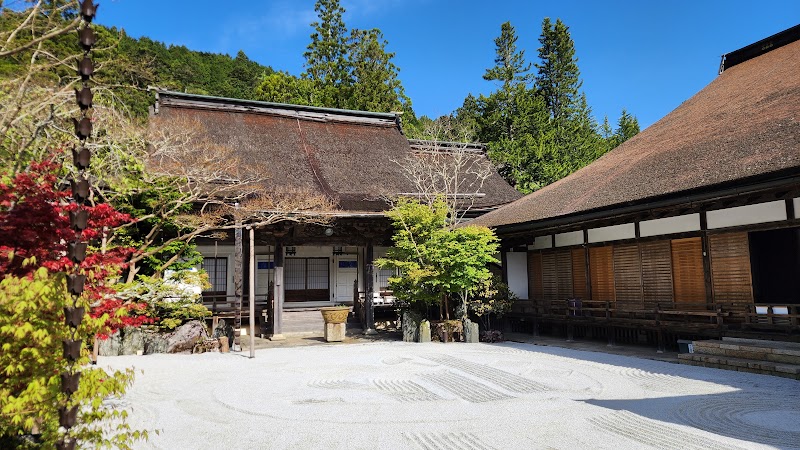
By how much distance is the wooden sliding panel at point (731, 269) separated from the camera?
841 cm

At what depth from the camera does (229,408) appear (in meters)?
5.82

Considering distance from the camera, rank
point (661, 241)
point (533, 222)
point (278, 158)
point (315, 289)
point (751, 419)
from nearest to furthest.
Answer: point (751, 419) → point (661, 241) → point (533, 222) → point (278, 158) → point (315, 289)

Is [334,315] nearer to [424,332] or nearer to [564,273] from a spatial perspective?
[424,332]

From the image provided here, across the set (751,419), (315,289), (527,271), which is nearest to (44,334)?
(751,419)

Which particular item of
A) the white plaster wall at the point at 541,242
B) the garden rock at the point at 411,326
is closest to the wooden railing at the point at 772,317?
the white plaster wall at the point at 541,242

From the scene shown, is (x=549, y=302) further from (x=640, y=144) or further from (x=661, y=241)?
(x=640, y=144)

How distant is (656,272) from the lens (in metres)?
10.1

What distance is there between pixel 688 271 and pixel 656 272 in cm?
70

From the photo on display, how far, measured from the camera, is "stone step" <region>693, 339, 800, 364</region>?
6.91 metres

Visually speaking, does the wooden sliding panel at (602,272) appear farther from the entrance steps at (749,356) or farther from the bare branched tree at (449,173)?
the bare branched tree at (449,173)

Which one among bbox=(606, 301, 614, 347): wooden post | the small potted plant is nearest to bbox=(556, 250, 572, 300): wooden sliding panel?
bbox=(606, 301, 614, 347): wooden post

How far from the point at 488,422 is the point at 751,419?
2553 millimetres

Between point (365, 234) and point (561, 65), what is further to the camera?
point (561, 65)

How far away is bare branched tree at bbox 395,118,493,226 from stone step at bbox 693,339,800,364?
686 cm
